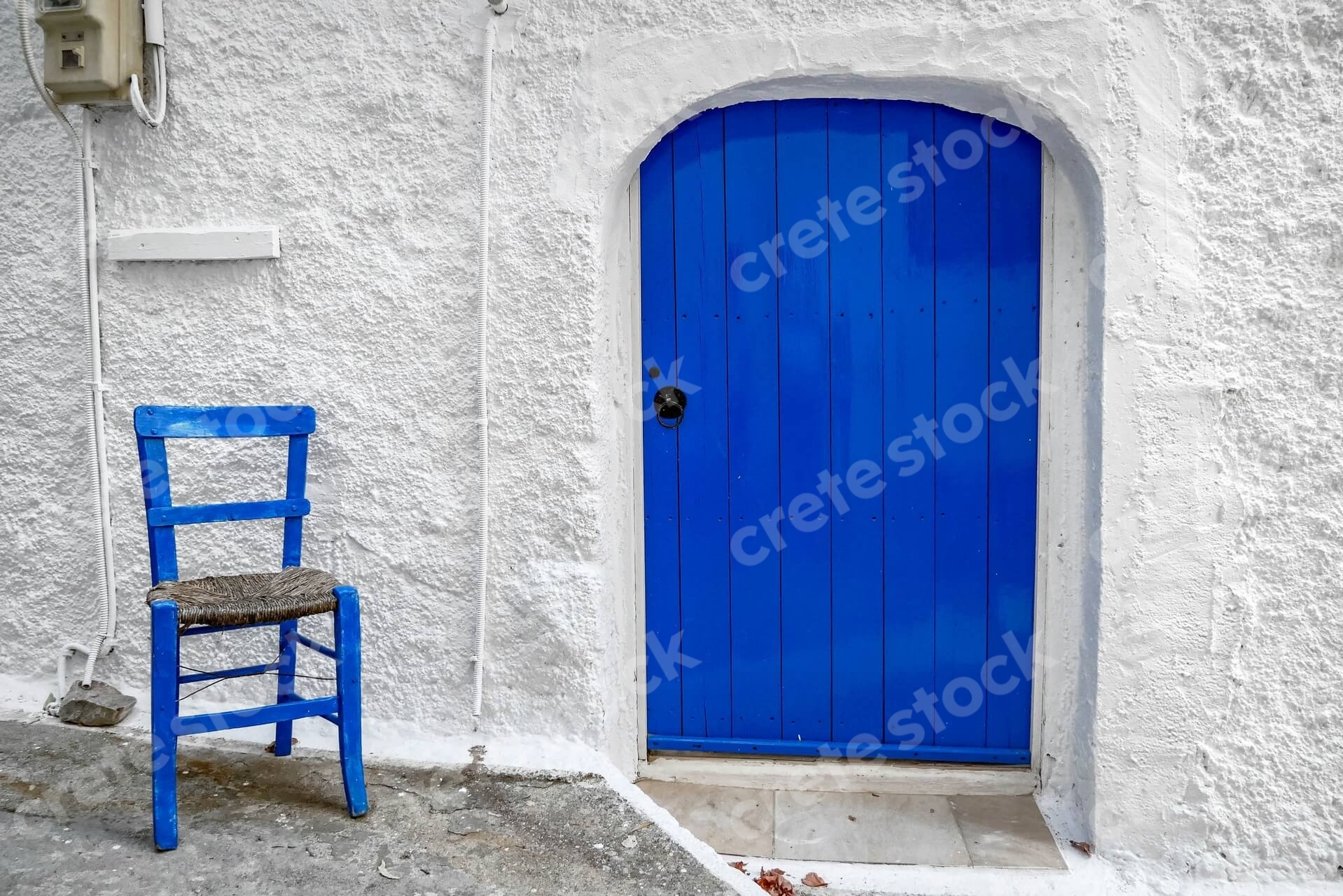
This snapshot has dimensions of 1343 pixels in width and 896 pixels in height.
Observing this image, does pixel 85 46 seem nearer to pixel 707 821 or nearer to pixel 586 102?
pixel 586 102

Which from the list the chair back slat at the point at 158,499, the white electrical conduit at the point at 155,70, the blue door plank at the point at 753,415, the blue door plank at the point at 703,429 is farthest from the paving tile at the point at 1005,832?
the white electrical conduit at the point at 155,70

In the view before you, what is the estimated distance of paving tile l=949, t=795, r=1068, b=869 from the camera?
236cm

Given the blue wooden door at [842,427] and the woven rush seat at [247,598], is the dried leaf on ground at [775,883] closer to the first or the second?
the blue wooden door at [842,427]

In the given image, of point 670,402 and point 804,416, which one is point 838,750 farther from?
point 670,402

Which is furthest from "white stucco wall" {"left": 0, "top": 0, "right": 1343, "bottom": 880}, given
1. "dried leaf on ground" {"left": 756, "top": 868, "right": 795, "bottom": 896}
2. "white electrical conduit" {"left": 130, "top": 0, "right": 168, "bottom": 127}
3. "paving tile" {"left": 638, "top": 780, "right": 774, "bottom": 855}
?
"dried leaf on ground" {"left": 756, "top": 868, "right": 795, "bottom": 896}

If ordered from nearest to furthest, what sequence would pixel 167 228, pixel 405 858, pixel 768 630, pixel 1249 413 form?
pixel 405 858
pixel 1249 413
pixel 167 228
pixel 768 630

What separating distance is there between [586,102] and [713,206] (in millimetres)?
437

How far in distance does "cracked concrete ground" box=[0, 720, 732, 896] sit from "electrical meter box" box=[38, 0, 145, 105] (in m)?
1.71

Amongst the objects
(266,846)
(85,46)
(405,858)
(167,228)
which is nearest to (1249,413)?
(405,858)

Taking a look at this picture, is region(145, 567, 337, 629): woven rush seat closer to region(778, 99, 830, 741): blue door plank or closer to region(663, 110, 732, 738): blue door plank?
region(663, 110, 732, 738): blue door plank

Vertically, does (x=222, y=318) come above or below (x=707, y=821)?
above

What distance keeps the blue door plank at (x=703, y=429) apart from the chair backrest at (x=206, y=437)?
1013mm

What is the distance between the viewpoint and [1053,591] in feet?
8.36

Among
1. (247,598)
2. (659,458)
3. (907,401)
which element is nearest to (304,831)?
(247,598)
